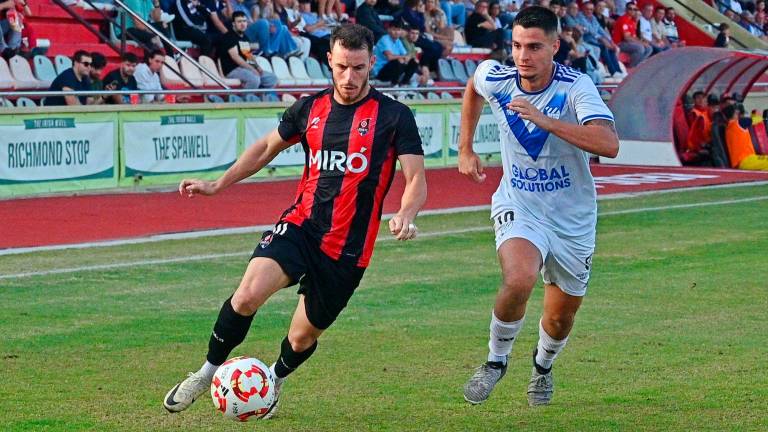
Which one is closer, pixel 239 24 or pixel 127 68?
pixel 127 68

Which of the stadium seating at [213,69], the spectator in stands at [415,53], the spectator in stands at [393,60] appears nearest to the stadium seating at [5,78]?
the stadium seating at [213,69]

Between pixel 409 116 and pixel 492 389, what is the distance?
1654 millimetres

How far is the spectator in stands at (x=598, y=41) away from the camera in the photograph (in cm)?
3409

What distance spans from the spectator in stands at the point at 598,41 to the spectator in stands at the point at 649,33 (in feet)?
6.85

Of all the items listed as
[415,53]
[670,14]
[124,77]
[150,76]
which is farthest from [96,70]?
[670,14]

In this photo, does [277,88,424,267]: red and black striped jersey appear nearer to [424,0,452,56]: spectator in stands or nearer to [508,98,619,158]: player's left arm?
[508,98,619,158]: player's left arm

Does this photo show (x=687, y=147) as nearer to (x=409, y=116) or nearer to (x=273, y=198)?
(x=273, y=198)

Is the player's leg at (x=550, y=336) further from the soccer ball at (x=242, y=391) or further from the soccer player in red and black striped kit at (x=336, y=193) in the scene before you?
the soccer ball at (x=242, y=391)

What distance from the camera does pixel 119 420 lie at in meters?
7.09

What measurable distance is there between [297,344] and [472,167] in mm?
1427

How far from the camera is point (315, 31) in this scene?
27.0 metres

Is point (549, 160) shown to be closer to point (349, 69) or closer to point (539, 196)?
point (539, 196)

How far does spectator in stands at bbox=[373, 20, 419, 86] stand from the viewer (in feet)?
86.2

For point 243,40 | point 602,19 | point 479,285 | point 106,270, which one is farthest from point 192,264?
point 602,19
